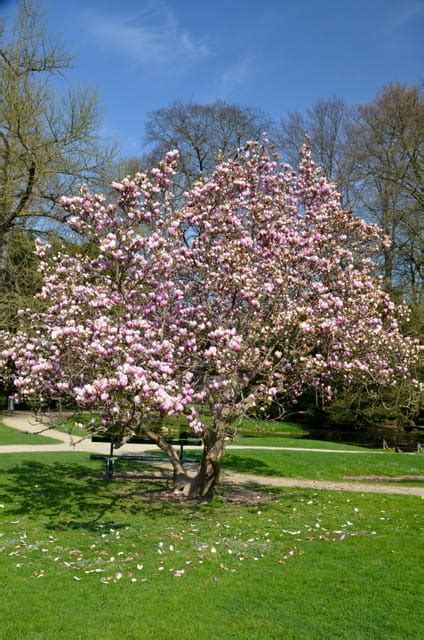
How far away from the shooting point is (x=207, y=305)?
11492 mm

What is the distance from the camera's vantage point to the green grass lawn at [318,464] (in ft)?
58.0

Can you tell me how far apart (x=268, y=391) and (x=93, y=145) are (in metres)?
20.3

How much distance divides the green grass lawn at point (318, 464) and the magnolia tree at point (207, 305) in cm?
515

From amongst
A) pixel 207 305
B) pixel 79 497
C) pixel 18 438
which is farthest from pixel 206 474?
pixel 18 438

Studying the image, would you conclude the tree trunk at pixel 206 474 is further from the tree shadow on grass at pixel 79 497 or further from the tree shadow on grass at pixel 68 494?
the tree shadow on grass at pixel 68 494

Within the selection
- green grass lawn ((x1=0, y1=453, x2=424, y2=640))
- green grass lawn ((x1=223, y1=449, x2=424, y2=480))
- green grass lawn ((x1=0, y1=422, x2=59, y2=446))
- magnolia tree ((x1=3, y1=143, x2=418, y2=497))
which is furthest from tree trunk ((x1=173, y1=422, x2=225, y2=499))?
green grass lawn ((x1=0, y1=422, x2=59, y2=446))

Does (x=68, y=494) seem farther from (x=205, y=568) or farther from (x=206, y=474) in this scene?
(x=205, y=568)

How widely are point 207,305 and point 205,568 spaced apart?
16.3 ft

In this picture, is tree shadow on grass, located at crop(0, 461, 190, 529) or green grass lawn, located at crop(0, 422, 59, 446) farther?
green grass lawn, located at crop(0, 422, 59, 446)

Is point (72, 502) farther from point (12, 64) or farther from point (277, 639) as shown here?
point (12, 64)

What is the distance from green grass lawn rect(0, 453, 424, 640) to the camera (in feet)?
21.1

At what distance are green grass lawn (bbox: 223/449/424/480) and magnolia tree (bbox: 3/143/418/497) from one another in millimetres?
5154

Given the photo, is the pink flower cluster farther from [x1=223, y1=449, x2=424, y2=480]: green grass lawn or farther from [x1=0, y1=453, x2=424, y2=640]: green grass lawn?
[x1=223, y1=449, x2=424, y2=480]: green grass lawn

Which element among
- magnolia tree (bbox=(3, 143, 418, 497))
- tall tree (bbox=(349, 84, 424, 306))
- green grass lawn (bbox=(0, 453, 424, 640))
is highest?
tall tree (bbox=(349, 84, 424, 306))
